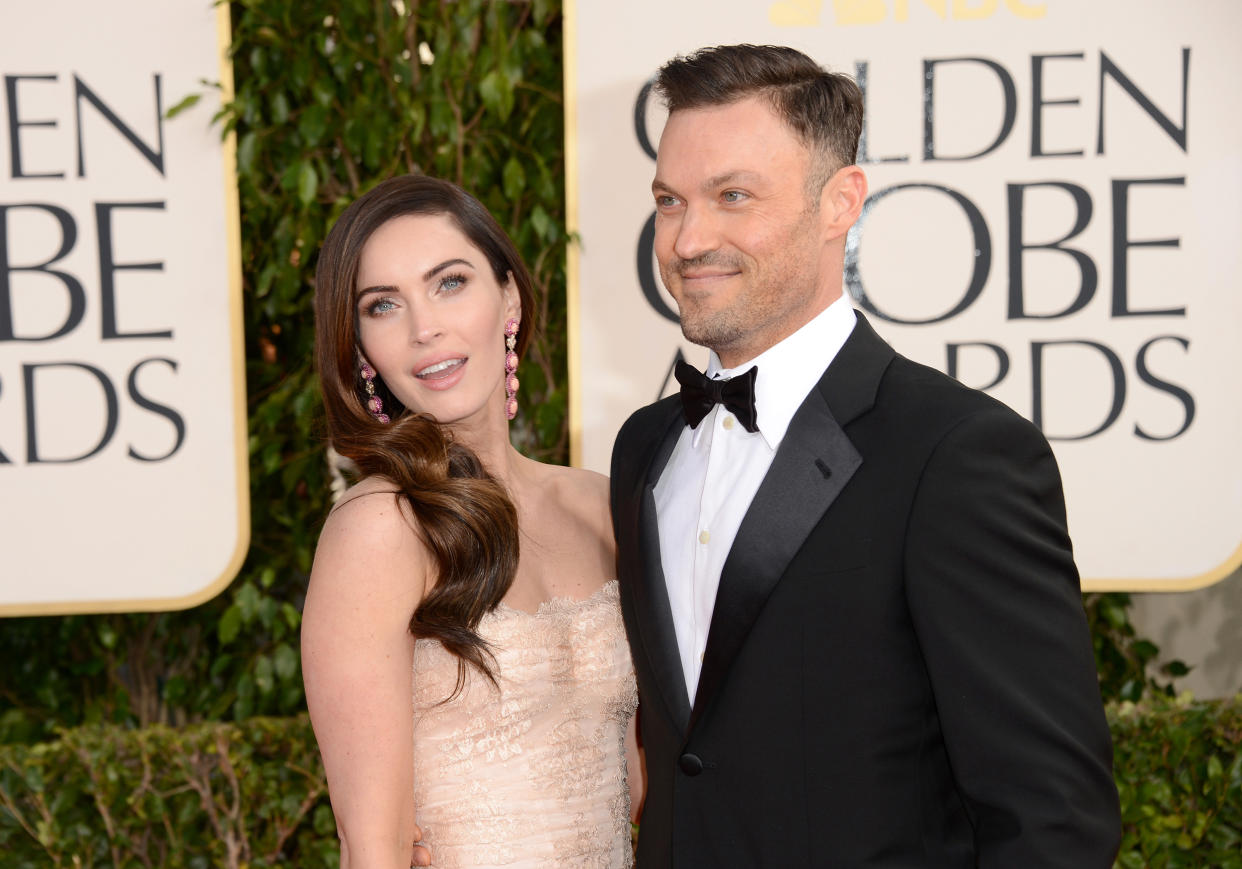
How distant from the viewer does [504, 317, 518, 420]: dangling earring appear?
8.54ft

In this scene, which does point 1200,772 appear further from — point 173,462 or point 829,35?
point 173,462

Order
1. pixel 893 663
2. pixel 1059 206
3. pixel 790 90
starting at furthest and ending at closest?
pixel 1059 206 < pixel 790 90 < pixel 893 663

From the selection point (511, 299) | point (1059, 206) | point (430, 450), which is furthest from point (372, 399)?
point (1059, 206)

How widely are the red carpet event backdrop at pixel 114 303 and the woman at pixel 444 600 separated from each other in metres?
1.36

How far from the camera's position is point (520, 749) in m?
2.24

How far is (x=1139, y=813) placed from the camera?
3475 millimetres

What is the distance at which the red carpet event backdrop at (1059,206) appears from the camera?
3.42 m

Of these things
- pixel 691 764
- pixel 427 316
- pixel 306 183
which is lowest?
pixel 691 764

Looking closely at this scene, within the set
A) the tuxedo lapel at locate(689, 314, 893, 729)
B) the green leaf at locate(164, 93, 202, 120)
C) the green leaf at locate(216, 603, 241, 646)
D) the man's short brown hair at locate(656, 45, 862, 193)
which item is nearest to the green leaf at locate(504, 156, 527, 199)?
the green leaf at locate(164, 93, 202, 120)

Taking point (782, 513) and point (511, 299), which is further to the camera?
point (511, 299)

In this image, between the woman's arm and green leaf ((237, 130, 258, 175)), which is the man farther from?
green leaf ((237, 130, 258, 175))

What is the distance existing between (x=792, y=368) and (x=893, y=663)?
1.65 ft

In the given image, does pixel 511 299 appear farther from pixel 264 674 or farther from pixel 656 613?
pixel 264 674

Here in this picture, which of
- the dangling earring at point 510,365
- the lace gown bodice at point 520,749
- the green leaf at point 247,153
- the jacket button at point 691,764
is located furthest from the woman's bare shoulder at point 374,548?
the green leaf at point 247,153
